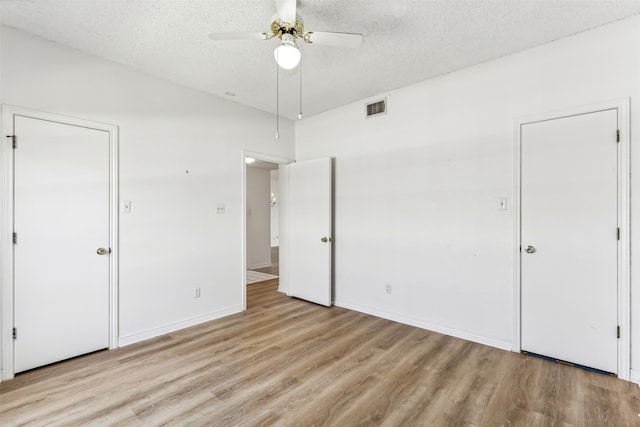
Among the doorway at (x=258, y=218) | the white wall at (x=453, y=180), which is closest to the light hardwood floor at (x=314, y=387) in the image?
the white wall at (x=453, y=180)

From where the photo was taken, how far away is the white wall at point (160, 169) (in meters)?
2.58

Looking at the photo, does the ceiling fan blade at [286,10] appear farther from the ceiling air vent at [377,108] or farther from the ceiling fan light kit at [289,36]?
the ceiling air vent at [377,108]

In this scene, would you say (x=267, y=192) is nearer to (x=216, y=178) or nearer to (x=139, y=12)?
(x=216, y=178)

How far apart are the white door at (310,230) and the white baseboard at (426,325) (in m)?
0.39

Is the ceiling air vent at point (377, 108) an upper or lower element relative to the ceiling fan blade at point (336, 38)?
upper

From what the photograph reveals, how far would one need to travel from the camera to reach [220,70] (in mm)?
3109

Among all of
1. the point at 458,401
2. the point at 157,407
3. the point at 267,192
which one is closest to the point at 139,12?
the point at 157,407

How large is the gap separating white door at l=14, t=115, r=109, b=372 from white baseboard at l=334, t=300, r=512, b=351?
9.25 feet

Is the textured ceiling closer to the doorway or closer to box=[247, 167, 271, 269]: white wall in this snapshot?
the doorway

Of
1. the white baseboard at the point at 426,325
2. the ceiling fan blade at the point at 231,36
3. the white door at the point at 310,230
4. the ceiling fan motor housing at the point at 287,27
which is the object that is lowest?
the white baseboard at the point at 426,325

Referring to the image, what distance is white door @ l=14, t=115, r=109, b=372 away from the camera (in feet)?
7.97

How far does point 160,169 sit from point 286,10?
218 centimetres

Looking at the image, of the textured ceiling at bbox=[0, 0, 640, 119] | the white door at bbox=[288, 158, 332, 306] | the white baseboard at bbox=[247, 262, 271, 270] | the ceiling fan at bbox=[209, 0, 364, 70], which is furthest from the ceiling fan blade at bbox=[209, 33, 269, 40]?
the white baseboard at bbox=[247, 262, 271, 270]

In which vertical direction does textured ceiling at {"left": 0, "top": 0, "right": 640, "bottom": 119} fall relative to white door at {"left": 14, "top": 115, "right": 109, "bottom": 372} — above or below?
above
